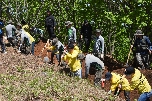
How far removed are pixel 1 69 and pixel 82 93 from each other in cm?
513

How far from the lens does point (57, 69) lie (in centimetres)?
1731

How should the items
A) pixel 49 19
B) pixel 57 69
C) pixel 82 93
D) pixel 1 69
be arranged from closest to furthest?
1. pixel 82 93
2. pixel 1 69
3. pixel 57 69
4. pixel 49 19

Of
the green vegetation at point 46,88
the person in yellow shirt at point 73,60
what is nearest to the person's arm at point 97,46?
the person in yellow shirt at point 73,60

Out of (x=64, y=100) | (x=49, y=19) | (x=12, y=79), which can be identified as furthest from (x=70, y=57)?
(x=49, y=19)

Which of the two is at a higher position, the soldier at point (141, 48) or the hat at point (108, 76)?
the soldier at point (141, 48)

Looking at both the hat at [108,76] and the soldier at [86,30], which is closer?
the hat at [108,76]

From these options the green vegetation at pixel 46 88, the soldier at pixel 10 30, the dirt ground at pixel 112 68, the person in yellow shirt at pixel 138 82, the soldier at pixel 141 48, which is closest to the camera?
the green vegetation at pixel 46 88

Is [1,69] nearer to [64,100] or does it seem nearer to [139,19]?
[64,100]

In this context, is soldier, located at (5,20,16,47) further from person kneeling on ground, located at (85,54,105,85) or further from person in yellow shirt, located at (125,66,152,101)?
person in yellow shirt, located at (125,66,152,101)

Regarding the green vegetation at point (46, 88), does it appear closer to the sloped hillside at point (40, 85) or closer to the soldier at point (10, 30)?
the sloped hillside at point (40, 85)

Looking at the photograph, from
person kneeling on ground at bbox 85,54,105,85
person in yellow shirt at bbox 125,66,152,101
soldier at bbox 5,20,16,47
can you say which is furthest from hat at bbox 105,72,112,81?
soldier at bbox 5,20,16,47

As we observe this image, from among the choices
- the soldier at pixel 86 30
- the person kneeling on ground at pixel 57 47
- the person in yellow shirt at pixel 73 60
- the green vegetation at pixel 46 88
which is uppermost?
the soldier at pixel 86 30

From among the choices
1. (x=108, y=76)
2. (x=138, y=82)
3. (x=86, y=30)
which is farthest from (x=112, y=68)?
(x=138, y=82)

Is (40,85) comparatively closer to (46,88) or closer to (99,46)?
(46,88)
